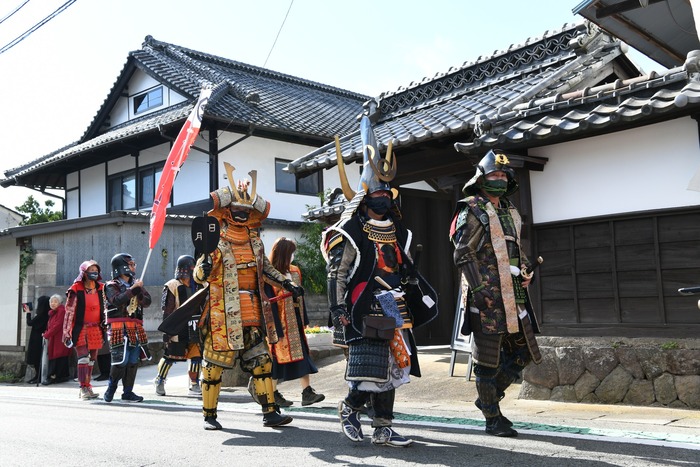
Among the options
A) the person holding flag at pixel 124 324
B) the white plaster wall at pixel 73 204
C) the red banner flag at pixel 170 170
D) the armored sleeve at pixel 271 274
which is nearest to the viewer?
the armored sleeve at pixel 271 274

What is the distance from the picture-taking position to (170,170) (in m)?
11.3

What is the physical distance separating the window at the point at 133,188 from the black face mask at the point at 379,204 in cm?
1494

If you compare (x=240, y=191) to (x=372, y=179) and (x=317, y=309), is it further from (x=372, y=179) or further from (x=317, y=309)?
(x=317, y=309)

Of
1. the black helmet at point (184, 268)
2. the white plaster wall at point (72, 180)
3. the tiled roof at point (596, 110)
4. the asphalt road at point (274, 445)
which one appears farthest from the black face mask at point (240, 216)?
the white plaster wall at point (72, 180)

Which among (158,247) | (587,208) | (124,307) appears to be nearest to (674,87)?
(587,208)

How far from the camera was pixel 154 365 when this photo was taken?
14969 millimetres

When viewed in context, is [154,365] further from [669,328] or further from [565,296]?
[669,328]

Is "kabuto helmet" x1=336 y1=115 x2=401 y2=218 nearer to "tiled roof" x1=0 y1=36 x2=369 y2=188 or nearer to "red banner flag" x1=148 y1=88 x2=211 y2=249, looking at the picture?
"red banner flag" x1=148 y1=88 x2=211 y2=249

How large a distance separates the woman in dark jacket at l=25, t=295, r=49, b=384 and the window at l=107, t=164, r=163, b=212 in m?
6.02

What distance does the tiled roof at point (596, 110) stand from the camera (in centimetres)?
669

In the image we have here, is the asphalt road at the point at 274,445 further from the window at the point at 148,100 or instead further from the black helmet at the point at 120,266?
the window at the point at 148,100

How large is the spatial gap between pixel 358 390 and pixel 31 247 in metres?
12.1

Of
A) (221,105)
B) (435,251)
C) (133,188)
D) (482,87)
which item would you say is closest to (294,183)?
(221,105)

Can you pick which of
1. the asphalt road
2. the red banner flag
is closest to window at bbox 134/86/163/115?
the red banner flag
